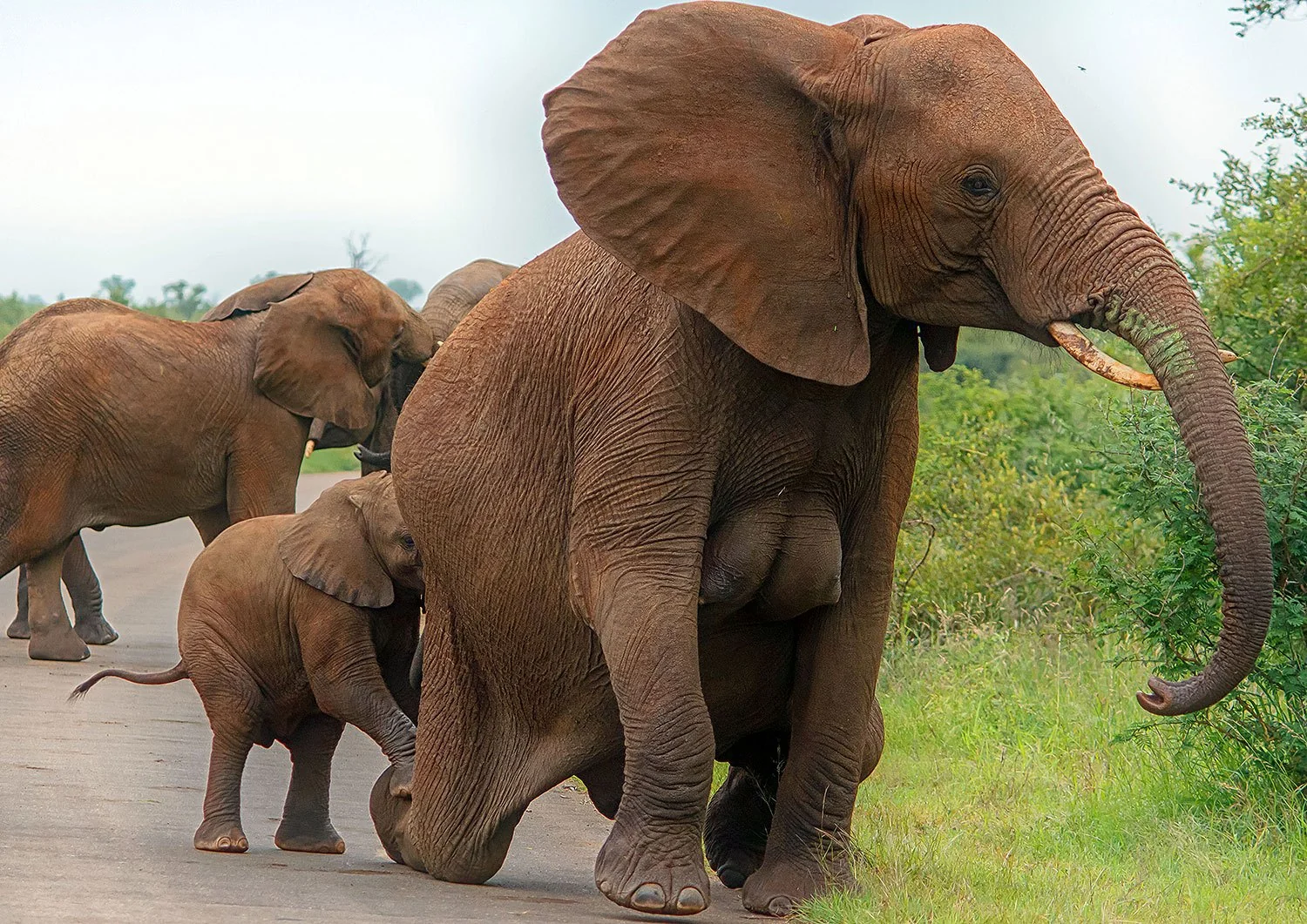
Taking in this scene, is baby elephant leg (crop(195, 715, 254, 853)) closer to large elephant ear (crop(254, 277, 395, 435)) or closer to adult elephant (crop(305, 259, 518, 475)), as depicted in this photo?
adult elephant (crop(305, 259, 518, 475))

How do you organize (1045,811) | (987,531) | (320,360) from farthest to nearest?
(320,360)
(987,531)
(1045,811)

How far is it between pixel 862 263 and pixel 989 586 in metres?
6.15

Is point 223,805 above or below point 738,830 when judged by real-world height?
below

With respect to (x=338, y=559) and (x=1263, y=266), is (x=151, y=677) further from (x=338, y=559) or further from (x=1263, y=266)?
(x=1263, y=266)

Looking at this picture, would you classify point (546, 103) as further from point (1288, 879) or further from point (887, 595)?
point (1288, 879)

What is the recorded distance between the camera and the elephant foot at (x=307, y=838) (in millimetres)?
6562

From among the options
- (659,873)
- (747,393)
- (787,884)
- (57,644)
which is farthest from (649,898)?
(57,644)

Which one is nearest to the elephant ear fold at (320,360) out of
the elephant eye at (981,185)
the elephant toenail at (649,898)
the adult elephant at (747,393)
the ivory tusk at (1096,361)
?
the adult elephant at (747,393)

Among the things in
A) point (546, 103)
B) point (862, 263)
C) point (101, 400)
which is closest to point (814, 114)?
point (862, 263)

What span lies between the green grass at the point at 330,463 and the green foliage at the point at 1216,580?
28697 millimetres

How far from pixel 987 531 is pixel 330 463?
29.1m

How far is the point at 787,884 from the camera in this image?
5430mm

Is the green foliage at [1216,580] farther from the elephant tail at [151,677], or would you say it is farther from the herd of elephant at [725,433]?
the elephant tail at [151,677]

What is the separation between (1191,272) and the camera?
10.8m
